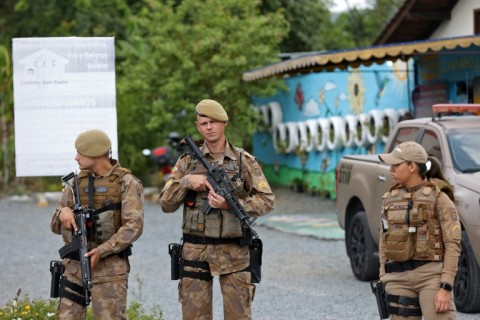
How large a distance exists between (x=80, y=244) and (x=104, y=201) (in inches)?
12.4

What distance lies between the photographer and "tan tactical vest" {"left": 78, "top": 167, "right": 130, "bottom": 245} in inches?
247

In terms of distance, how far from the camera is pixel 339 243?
14578 mm

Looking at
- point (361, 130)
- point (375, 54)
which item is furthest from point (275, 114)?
point (375, 54)

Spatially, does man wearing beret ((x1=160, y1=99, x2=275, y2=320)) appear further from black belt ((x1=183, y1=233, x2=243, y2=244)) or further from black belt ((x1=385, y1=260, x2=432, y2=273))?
black belt ((x1=385, y1=260, x2=432, y2=273))

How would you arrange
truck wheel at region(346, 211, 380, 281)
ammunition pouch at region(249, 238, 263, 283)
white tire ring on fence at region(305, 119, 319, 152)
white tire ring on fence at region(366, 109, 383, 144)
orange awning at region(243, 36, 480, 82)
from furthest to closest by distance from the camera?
1. white tire ring on fence at region(305, 119, 319, 152)
2. white tire ring on fence at region(366, 109, 383, 144)
3. orange awning at region(243, 36, 480, 82)
4. truck wheel at region(346, 211, 380, 281)
5. ammunition pouch at region(249, 238, 263, 283)

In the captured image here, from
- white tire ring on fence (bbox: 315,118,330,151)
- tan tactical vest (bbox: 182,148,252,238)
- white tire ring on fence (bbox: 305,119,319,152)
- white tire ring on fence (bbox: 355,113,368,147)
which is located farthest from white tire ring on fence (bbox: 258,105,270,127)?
tan tactical vest (bbox: 182,148,252,238)

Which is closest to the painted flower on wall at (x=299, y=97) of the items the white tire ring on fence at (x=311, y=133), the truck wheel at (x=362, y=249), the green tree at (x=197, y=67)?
A: the green tree at (x=197, y=67)

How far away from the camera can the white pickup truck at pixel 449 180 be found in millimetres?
8797

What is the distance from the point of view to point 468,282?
883 cm

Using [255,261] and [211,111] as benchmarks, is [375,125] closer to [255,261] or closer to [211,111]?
[255,261]

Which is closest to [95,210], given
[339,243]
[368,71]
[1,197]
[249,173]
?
A: [249,173]

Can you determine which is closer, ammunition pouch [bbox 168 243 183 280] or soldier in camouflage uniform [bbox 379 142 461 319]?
soldier in camouflage uniform [bbox 379 142 461 319]

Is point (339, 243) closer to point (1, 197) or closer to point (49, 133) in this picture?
point (49, 133)

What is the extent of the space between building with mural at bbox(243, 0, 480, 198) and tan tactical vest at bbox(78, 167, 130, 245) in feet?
26.9
